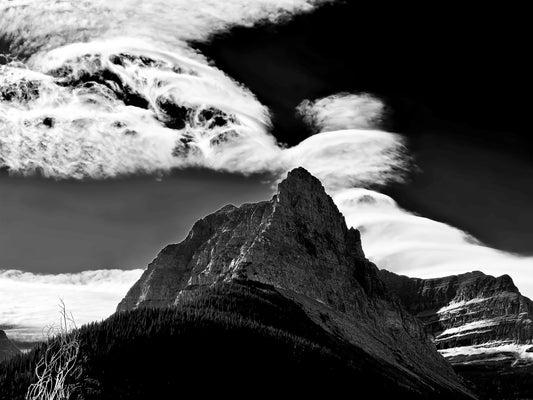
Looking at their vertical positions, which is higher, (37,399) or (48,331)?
(48,331)

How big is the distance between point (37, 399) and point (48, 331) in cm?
886

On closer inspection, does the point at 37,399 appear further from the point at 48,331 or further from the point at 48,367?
the point at 48,331

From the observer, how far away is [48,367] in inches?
2339

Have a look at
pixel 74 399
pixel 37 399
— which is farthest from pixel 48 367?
pixel 74 399

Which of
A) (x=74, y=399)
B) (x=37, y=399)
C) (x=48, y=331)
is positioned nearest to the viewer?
(x=37, y=399)

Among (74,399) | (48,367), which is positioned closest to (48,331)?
(48,367)

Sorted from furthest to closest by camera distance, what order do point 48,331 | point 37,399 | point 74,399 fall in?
point 74,399 < point 48,331 < point 37,399

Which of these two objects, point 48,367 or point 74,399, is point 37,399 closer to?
point 48,367

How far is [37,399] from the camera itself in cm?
5909

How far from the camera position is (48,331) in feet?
219

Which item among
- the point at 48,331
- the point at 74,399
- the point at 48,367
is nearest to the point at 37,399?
the point at 48,367

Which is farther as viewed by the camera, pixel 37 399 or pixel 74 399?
pixel 74 399

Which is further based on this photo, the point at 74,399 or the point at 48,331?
the point at 74,399

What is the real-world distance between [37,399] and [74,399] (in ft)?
456
